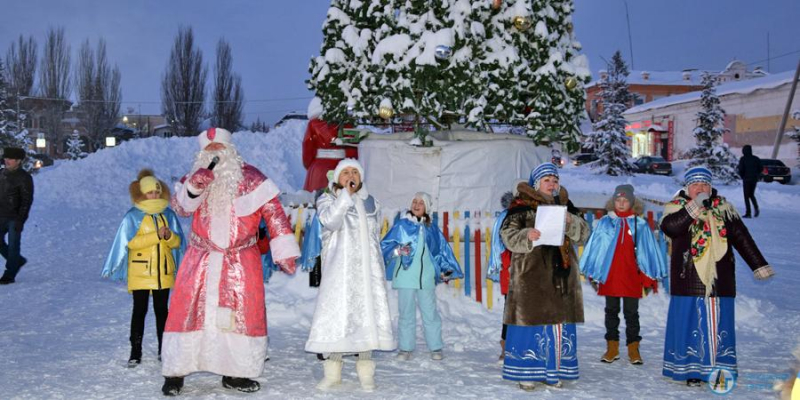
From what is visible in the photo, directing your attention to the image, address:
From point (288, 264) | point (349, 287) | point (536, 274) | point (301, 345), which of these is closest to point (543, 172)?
point (536, 274)

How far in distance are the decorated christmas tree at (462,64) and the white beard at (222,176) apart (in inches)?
196

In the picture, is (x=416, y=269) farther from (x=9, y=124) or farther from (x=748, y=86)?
(x=9, y=124)

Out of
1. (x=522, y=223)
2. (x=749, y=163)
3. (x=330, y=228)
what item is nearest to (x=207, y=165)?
(x=330, y=228)

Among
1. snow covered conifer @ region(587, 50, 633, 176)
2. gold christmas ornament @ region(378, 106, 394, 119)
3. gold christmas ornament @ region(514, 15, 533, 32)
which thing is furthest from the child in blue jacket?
snow covered conifer @ region(587, 50, 633, 176)

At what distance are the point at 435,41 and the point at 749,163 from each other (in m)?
12.1

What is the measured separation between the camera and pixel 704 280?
621 cm

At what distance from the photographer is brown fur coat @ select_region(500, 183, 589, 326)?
20.0ft

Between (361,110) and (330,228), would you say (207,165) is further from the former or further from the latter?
(361,110)

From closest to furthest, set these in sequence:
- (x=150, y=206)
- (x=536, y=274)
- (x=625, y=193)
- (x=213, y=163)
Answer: (x=213, y=163) < (x=536, y=274) < (x=150, y=206) < (x=625, y=193)

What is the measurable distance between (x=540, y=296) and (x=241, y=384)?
2478 millimetres

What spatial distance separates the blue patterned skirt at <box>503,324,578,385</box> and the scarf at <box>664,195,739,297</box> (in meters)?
1.21

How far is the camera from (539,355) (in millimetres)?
6078

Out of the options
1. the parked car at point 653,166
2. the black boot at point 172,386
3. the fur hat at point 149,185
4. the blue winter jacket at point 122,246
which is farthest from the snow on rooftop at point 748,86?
A: the black boot at point 172,386

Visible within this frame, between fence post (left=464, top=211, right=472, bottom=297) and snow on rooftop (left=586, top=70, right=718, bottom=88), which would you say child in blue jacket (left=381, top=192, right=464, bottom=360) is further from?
snow on rooftop (left=586, top=70, right=718, bottom=88)
